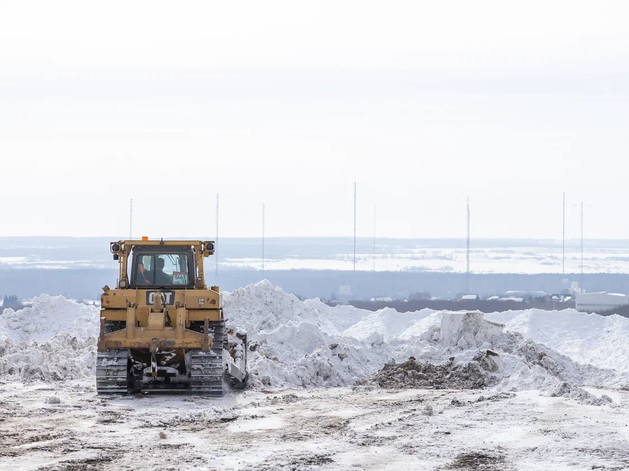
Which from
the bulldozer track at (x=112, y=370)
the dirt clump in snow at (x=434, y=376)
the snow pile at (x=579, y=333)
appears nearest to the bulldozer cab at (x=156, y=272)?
the bulldozer track at (x=112, y=370)

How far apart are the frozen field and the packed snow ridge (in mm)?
49

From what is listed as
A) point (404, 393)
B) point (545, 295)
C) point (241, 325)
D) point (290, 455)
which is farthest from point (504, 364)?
point (545, 295)

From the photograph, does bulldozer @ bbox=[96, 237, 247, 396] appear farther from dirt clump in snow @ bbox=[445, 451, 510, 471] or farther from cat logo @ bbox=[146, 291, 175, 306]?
dirt clump in snow @ bbox=[445, 451, 510, 471]

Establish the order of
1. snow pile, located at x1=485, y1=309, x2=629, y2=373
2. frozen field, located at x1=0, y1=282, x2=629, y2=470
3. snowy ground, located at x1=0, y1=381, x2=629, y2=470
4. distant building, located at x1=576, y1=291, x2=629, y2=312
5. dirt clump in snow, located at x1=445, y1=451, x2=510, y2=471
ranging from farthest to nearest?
distant building, located at x1=576, y1=291, x2=629, y2=312 < snow pile, located at x1=485, y1=309, x2=629, y2=373 < frozen field, located at x1=0, y1=282, x2=629, y2=470 < snowy ground, located at x1=0, y1=381, x2=629, y2=470 < dirt clump in snow, located at x1=445, y1=451, x2=510, y2=471

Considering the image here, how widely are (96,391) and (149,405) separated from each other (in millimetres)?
2131

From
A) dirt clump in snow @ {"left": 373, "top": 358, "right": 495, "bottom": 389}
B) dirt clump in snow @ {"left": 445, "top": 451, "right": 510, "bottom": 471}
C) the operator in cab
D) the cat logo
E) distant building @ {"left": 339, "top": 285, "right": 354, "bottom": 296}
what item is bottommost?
dirt clump in snow @ {"left": 373, "top": 358, "right": 495, "bottom": 389}

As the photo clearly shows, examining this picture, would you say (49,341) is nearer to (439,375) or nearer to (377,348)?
(377,348)

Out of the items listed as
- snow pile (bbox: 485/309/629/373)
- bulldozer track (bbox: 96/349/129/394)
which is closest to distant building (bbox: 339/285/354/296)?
snow pile (bbox: 485/309/629/373)

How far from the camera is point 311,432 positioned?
43.6 ft

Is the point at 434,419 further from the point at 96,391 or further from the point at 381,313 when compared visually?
the point at 381,313

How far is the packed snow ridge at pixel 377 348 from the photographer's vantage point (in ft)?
69.2

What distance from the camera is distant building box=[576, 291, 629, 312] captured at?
144 ft

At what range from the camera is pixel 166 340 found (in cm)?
1709

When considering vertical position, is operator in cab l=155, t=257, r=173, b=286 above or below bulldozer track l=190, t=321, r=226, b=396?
above
